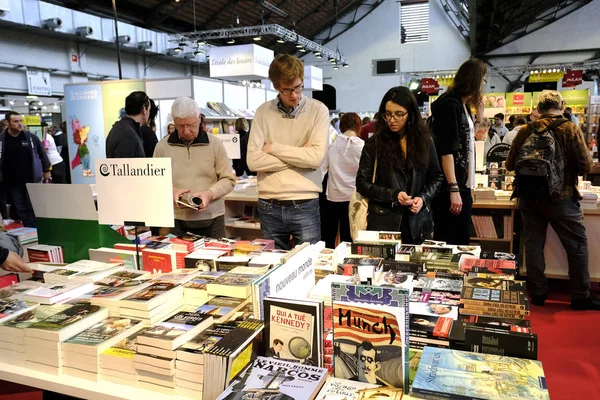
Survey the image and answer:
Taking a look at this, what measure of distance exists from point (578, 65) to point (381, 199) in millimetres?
16053

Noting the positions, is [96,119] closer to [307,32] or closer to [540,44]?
[307,32]

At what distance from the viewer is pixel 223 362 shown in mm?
1216

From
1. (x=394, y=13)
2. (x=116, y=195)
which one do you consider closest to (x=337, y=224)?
(x=116, y=195)

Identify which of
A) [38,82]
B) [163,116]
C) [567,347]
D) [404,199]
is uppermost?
[38,82]

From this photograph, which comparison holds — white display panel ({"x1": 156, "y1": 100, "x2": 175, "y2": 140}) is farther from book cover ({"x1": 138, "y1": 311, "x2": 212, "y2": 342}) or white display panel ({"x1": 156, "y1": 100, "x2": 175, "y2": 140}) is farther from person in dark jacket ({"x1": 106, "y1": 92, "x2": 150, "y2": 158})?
book cover ({"x1": 138, "y1": 311, "x2": 212, "y2": 342})

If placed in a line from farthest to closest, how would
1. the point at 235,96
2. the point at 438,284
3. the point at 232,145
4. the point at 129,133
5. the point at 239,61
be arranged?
the point at 239,61, the point at 235,96, the point at 232,145, the point at 129,133, the point at 438,284

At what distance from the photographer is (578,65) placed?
15.3m

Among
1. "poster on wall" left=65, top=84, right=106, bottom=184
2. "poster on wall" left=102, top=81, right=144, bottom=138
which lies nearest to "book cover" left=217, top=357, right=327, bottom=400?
"poster on wall" left=102, top=81, right=144, bottom=138

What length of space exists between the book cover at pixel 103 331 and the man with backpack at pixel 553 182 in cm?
293

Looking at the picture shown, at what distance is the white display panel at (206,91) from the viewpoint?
7262 millimetres

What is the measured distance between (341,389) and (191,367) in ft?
1.32

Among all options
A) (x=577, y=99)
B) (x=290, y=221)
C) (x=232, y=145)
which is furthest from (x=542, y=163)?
(x=577, y=99)

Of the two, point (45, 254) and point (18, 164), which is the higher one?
point (18, 164)

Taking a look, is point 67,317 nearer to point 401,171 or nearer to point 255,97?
point 401,171
